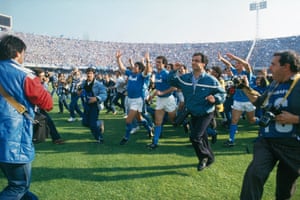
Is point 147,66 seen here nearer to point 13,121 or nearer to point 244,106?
point 244,106

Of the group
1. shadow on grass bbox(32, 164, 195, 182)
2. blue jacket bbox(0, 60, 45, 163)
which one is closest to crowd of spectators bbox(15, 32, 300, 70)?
shadow on grass bbox(32, 164, 195, 182)

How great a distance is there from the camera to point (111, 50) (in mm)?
64375

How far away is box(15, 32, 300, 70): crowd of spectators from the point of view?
53.3 m

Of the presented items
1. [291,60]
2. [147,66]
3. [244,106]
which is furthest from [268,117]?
[244,106]

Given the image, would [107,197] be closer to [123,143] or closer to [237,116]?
[123,143]

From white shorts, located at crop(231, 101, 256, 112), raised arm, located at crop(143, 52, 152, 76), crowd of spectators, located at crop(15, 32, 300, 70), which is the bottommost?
white shorts, located at crop(231, 101, 256, 112)

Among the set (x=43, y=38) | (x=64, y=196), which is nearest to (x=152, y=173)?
(x=64, y=196)

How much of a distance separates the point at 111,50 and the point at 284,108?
63408 millimetres

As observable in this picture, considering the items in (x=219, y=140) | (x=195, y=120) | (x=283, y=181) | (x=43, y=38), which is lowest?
(x=219, y=140)

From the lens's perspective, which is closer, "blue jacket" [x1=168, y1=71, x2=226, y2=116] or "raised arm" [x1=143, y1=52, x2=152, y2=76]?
"blue jacket" [x1=168, y1=71, x2=226, y2=116]

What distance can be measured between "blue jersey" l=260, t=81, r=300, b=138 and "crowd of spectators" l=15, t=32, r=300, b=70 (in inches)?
2050

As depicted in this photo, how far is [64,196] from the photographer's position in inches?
160

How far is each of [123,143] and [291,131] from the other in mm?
4857

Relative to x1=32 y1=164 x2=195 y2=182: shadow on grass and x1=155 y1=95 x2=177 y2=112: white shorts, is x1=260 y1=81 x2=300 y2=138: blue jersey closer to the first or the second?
x1=32 y1=164 x2=195 y2=182: shadow on grass
